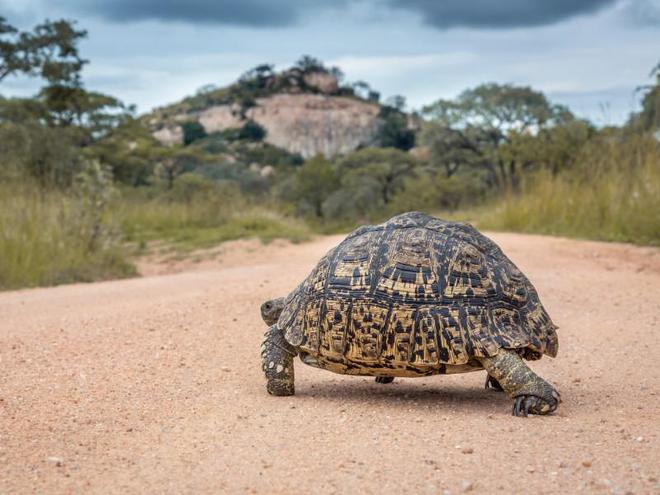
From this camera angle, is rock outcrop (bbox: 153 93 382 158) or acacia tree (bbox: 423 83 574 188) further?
rock outcrop (bbox: 153 93 382 158)

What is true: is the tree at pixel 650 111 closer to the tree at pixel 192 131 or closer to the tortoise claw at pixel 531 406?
the tortoise claw at pixel 531 406

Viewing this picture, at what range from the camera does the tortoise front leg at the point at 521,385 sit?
5.01 meters

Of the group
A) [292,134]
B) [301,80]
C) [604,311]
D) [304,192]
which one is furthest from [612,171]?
[301,80]

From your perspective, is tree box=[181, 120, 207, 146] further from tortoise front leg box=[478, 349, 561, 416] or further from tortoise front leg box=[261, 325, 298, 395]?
tortoise front leg box=[478, 349, 561, 416]

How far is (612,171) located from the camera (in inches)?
672

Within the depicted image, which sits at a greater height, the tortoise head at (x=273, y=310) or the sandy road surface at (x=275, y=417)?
the tortoise head at (x=273, y=310)

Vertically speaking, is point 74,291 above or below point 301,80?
below

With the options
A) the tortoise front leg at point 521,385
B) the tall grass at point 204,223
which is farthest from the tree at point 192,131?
the tortoise front leg at point 521,385

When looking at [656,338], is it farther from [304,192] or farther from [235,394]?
[304,192]

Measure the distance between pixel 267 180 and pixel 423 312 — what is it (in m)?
57.3

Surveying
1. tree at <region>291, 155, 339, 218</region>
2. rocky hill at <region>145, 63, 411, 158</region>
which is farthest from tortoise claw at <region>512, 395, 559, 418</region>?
rocky hill at <region>145, 63, 411, 158</region>

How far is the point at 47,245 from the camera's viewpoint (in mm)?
13766

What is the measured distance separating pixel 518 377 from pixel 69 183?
1817 cm

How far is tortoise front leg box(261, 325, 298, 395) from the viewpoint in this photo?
5738mm
